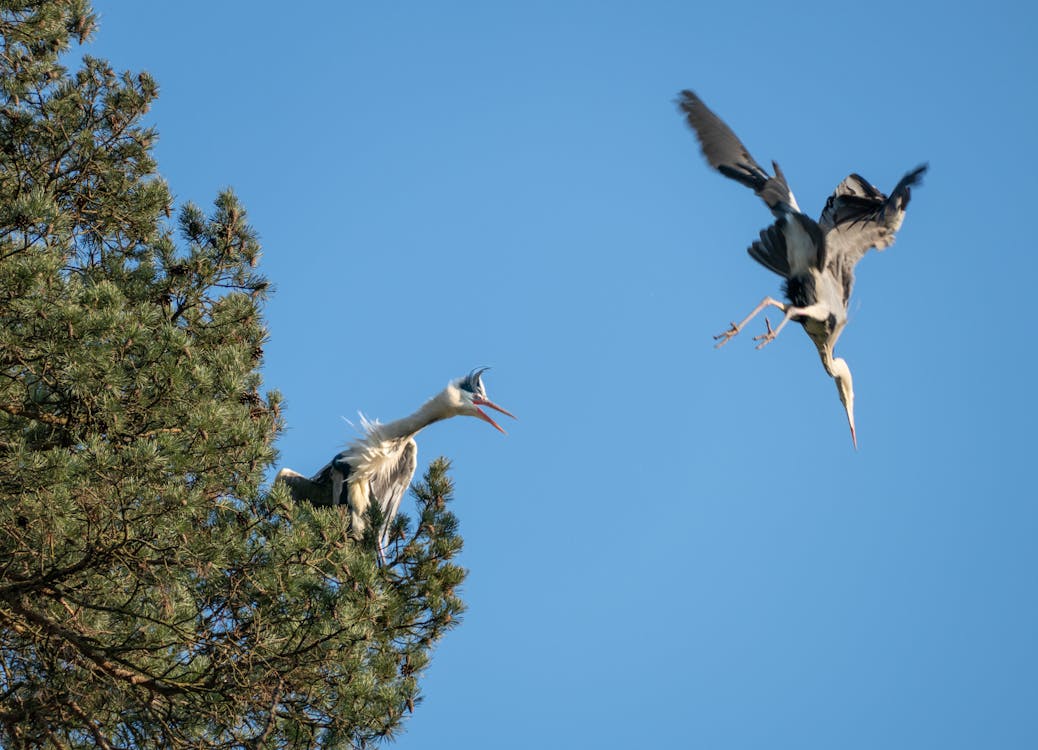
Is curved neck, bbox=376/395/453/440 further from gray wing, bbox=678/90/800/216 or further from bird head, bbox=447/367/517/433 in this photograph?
gray wing, bbox=678/90/800/216

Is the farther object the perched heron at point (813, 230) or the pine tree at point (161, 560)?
the perched heron at point (813, 230)

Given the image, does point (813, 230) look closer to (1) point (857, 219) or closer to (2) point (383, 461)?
(1) point (857, 219)

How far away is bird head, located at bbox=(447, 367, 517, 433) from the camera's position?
9531mm

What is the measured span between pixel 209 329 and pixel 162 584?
191 centimetres

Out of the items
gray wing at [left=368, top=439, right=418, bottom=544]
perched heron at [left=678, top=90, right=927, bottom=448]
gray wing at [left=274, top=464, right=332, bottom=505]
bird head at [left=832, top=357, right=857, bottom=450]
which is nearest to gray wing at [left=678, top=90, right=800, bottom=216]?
perched heron at [left=678, top=90, right=927, bottom=448]

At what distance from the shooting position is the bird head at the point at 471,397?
953cm

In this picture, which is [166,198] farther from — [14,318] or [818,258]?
[818,258]

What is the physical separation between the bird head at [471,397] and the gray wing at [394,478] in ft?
1.72

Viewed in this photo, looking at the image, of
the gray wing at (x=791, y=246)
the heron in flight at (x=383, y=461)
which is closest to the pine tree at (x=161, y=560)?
the heron in flight at (x=383, y=461)

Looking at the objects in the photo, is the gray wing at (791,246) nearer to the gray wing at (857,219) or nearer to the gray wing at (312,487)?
the gray wing at (857,219)

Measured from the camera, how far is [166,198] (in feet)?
27.3

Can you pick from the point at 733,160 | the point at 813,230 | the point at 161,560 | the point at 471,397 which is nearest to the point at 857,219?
the point at 813,230

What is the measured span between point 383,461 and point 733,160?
322cm

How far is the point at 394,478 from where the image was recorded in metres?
9.69
